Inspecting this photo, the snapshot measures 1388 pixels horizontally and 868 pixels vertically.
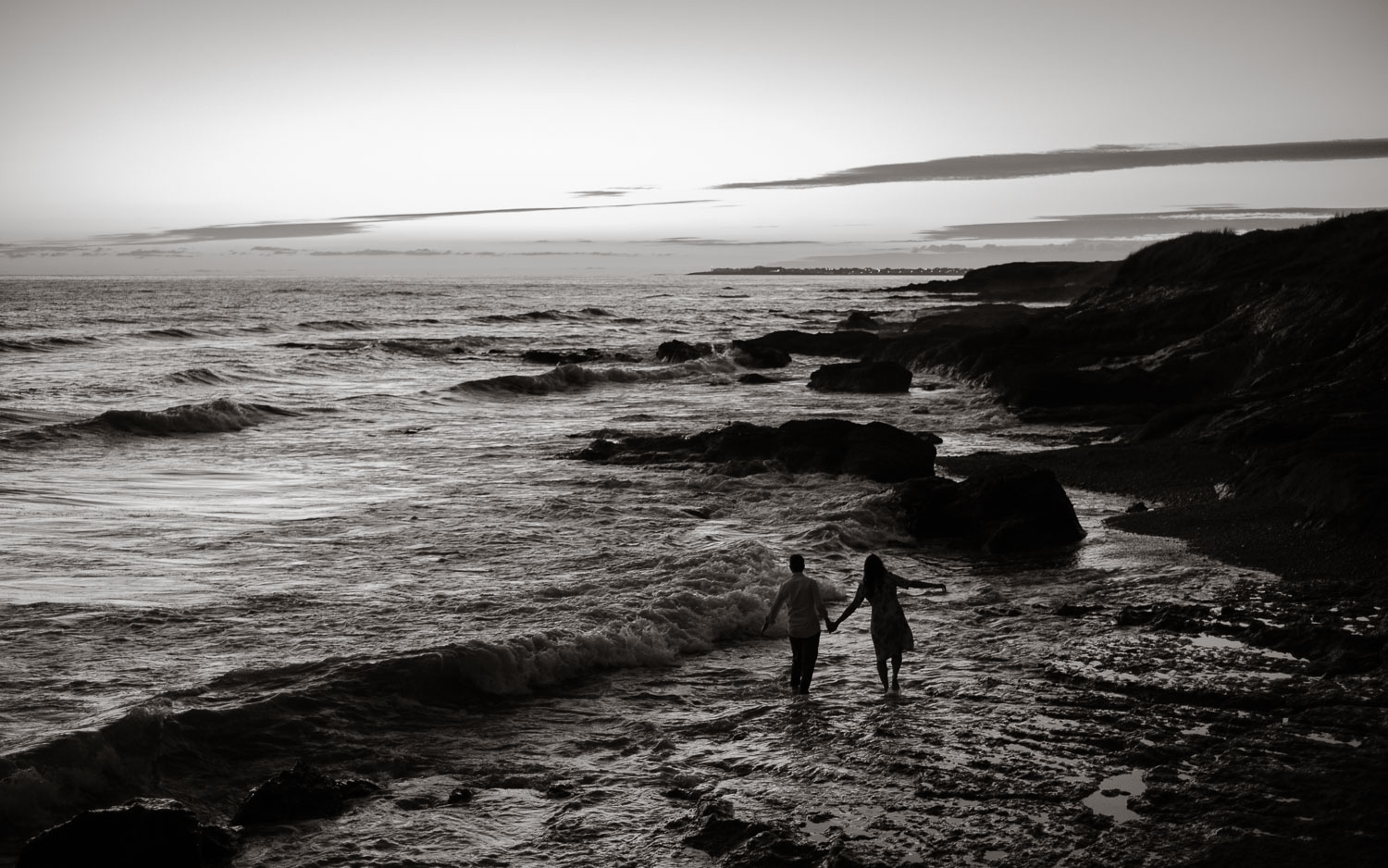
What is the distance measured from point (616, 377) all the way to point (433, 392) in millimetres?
9136

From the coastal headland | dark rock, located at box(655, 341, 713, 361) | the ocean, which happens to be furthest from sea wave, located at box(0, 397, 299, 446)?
dark rock, located at box(655, 341, 713, 361)

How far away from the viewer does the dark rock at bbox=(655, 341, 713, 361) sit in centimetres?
4971

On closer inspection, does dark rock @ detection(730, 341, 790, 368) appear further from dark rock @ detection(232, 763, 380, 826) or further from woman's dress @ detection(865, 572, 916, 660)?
dark rock @ detection(232, 763, 380, 826)

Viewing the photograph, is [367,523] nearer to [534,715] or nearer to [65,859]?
[534,715]

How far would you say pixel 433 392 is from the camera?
36.4m

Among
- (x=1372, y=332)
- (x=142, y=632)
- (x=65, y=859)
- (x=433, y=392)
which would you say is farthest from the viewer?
(x=433, y=392)

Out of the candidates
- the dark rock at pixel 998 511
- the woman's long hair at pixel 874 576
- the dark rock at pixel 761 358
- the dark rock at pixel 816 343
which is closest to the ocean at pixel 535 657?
the dark rock at pixel 998 511

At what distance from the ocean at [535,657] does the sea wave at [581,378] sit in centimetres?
1422

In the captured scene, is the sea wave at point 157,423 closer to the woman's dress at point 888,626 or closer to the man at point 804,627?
the man at point 804,627

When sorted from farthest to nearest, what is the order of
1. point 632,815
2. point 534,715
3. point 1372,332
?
point 1372,332
point 534,715
point 632,815

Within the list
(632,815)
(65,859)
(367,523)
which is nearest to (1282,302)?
(367,523)

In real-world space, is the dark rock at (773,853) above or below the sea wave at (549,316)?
below

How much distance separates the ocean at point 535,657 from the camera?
7.20 metres

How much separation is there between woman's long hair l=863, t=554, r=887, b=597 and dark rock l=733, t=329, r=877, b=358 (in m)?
41.0
